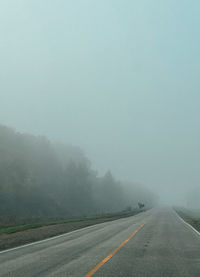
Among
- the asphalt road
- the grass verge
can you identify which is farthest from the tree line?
the asphalt road

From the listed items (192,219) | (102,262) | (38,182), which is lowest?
(192,219)

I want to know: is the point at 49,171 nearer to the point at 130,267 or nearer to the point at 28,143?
the point at 28,143

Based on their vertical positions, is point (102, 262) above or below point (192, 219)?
above

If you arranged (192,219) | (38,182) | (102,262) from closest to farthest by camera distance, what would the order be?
(102,262) < (192,219) < (38,182)

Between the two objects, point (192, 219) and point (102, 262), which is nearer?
point (102, 262)

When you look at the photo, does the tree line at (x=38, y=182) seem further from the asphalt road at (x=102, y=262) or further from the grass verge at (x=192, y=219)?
the asphalt road at (x=102, y=262)

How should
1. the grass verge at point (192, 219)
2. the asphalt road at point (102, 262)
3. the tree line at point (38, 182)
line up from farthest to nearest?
the tree line at point (38, 182)
the grass verge at point (192, 219)
the asphalt road at point (102, 262)

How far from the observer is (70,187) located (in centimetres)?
7162

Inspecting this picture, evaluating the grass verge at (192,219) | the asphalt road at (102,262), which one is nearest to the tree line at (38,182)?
the grass verge at (192,219)

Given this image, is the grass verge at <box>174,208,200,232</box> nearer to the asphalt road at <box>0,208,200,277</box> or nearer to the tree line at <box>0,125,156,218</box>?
the asphalt road at <box>0,208,200,277</box>

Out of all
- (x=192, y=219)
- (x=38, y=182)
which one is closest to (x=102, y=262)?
(x=192, y=219)

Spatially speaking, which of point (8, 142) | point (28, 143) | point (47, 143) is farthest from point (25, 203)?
point (47, 143)

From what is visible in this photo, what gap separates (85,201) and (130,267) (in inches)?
2652

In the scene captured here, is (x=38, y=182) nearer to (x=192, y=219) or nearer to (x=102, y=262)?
(x=192, y=219)
